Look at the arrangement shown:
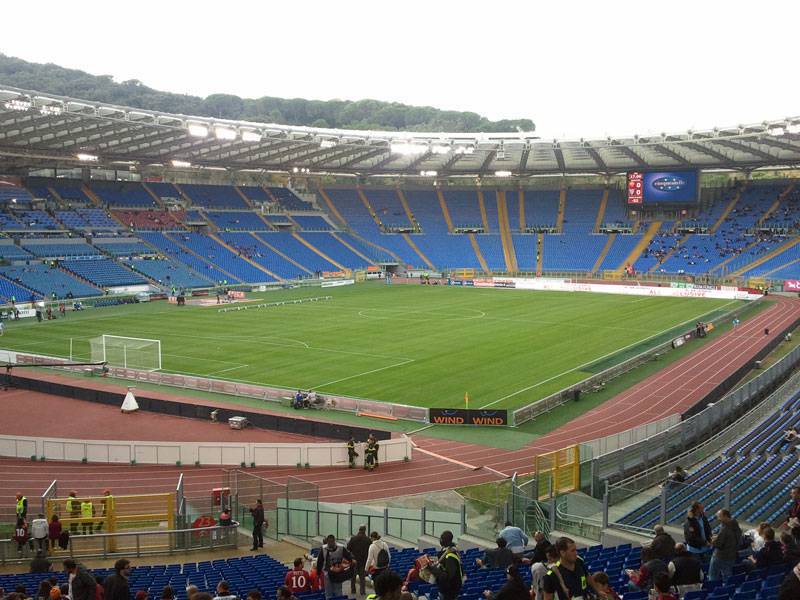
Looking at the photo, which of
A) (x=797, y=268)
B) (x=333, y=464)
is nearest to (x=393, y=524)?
(x=333, y=464)

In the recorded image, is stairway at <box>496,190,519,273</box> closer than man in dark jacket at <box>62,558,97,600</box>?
No

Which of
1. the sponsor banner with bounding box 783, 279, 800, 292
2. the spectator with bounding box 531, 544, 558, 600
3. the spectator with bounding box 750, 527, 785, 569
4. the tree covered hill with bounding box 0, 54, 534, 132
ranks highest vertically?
Result: the tree covered hill with bounding box 0, 54, 534, 132

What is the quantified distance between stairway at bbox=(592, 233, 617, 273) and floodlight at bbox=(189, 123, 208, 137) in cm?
4475

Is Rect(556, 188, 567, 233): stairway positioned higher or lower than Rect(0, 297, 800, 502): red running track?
higher

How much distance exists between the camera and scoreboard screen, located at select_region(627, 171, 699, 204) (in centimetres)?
8422

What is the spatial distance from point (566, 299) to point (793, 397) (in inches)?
1583

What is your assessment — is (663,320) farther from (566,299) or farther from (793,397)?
(793,397)

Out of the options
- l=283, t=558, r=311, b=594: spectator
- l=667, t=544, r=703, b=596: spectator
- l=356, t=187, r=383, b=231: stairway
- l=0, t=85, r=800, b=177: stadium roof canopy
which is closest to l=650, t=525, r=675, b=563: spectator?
l=667, t=544, r=703, b=596: spectator

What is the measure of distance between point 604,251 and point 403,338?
49651 millimetres

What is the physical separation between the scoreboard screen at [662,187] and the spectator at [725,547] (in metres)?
81.0

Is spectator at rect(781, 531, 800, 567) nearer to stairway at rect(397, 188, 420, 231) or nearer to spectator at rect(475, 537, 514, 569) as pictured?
spectator at rect(475, 537, 514, 569)

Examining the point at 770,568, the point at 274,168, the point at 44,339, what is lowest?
the point at 44,339

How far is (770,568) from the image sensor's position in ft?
30.0

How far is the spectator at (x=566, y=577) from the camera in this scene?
273 inches
